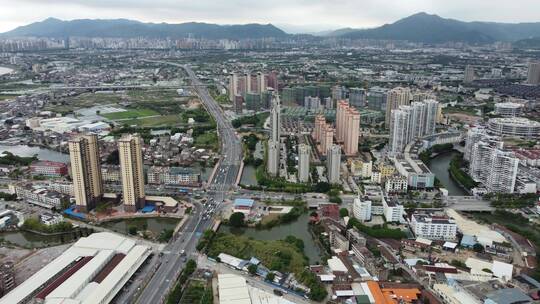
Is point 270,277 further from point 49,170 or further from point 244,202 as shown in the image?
point 49,170

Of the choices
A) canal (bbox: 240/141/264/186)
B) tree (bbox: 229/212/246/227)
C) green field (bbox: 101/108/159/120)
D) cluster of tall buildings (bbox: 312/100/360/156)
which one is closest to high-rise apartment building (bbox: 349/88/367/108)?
cluster of tall buildings (bbox: 312/100/360/156)

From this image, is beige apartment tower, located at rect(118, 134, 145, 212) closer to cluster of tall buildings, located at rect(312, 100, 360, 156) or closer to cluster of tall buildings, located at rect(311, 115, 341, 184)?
cluster of tall buildings, located at rect(311, 115, 341, 184)

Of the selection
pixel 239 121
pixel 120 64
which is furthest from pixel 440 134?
pixel 120 64

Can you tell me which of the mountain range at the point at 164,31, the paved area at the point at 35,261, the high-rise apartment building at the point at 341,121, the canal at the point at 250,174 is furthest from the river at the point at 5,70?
the mountain range at the point at 164,31

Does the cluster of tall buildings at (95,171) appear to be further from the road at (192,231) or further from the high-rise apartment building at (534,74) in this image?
the high-rise apartment building at (534,74)

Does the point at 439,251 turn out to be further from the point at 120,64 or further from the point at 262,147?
the point at 120,64

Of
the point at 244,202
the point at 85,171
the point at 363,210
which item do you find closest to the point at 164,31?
the point at 85,171
